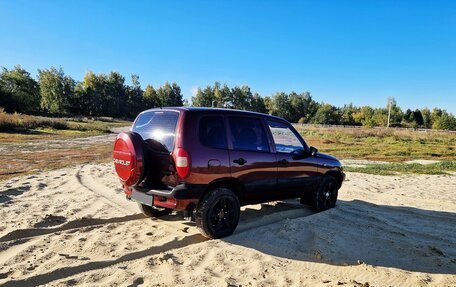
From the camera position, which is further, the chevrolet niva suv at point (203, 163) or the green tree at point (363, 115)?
the green tree at point (363, 115)

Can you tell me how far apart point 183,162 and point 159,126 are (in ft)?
2.92

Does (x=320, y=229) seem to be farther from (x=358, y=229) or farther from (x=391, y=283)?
(x=391, y=283)

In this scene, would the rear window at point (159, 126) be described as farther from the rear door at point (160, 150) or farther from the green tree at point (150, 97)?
the green tree at point (150, 97)

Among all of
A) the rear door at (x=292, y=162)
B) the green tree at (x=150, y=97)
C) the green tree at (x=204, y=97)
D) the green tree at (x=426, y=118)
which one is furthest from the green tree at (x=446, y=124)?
the rear door at (x=292, y=162)

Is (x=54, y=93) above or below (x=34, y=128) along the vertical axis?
above

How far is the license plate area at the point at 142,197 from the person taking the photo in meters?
5.34

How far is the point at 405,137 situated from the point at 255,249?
134ft

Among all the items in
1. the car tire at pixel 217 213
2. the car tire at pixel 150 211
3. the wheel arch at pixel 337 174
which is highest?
the wheel arch at pixel 337 174

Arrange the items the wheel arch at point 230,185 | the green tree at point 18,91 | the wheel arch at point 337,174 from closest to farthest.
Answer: the wheel arch at point 230,185
the wheel arch at point 337,174
the green tree at point 18,91

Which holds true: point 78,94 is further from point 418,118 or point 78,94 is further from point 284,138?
point 418,118

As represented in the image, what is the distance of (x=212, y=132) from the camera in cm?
545

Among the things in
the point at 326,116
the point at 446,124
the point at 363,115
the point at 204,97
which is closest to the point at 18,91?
the point at 204,97

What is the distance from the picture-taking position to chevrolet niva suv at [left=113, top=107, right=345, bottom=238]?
5.13 meters

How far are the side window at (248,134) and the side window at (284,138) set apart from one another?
11.9 inches
